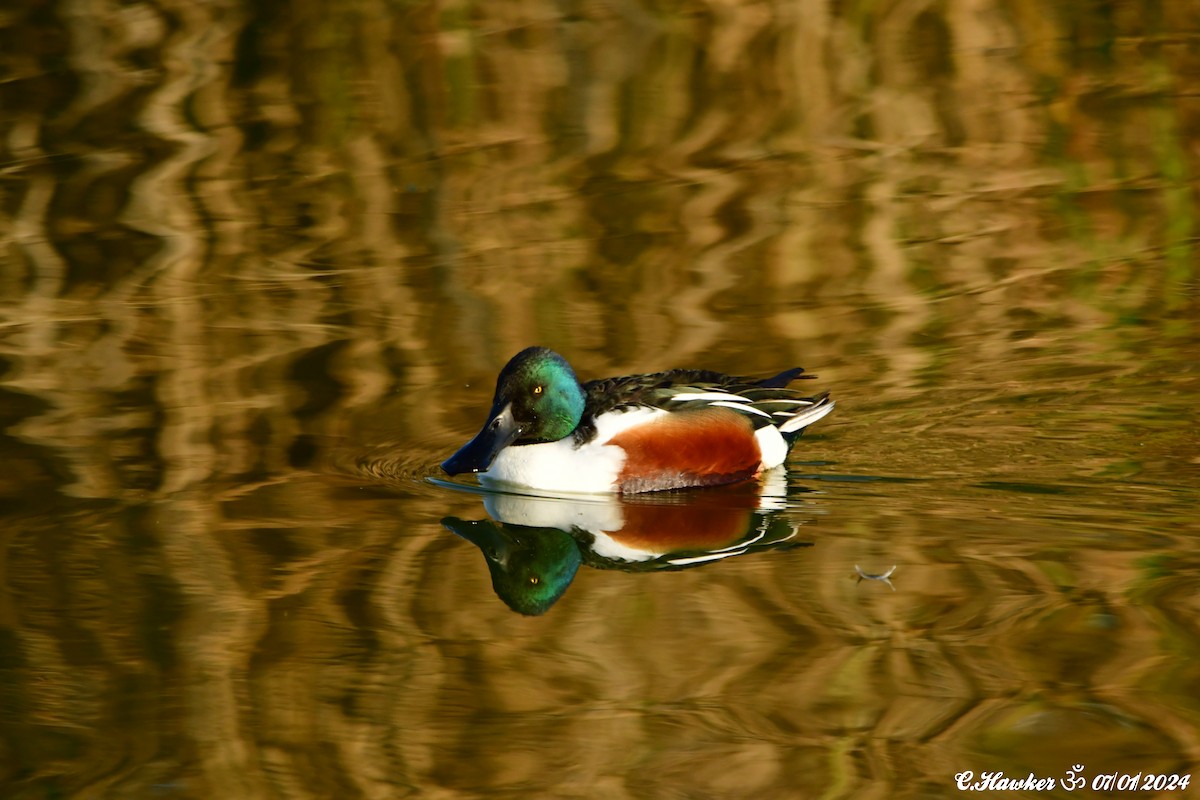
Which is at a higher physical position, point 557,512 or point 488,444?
point 488,444

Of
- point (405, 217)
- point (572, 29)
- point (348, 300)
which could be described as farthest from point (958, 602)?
point (572, 29)

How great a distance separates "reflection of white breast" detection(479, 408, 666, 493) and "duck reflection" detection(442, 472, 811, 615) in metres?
0.06

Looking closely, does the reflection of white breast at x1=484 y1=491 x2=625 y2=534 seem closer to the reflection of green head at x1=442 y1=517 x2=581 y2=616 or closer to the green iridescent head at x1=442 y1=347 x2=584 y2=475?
the reflection of green head at x1=442 y1=517 x2=581 y2=616

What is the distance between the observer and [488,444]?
24.3ft

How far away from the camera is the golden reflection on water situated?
5172mm

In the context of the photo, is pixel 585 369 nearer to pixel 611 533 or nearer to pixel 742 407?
pixel 742 407

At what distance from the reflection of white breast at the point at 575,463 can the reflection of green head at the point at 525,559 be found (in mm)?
353

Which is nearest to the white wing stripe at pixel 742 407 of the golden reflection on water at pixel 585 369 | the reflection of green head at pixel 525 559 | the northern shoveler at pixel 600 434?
the northern shoveler at pixel 600 434

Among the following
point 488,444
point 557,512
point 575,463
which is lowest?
point 557,512

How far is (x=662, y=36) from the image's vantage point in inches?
586

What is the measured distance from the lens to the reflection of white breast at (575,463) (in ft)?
24.2

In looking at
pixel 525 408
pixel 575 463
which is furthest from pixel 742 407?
pixel 525 408

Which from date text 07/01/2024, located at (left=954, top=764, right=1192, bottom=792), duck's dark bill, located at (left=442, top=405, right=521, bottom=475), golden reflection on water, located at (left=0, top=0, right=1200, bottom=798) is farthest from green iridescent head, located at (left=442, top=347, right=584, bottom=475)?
date text 07/01/2024, located at (left=954, top=764, right=1192, bottom=792)

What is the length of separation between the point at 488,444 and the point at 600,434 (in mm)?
458
